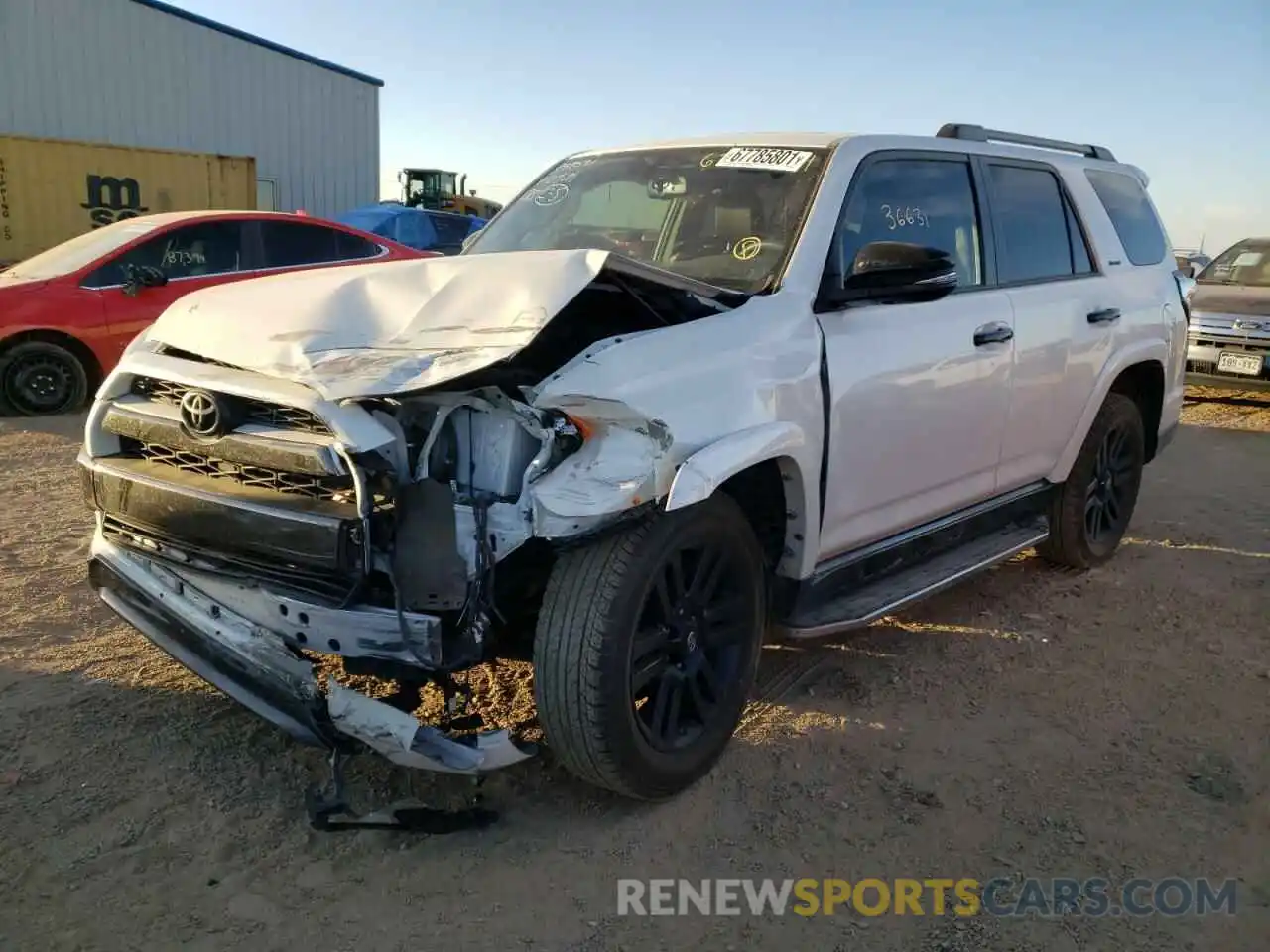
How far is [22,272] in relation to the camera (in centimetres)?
808

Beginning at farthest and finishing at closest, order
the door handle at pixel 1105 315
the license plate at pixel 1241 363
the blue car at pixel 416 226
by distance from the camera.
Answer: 1. the blue car at pixel 416 226
2. the license plate at pixel 1241 363
3. the door handle at pixel 1105 315

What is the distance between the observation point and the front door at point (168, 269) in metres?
7.90

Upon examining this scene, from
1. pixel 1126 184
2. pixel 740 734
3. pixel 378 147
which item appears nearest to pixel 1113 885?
pixel 740 734

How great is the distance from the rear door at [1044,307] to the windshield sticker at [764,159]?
99 centimetres

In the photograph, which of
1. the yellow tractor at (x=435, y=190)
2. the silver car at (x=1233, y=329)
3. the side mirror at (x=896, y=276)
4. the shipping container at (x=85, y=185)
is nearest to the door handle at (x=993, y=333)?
the side mirror at (x=896, y=276)

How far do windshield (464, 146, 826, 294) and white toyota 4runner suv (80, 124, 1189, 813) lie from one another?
0.01m

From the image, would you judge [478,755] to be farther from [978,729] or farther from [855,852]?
[978,729]

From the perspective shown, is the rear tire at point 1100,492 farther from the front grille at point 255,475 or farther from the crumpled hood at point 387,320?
the front grille at point 255,475

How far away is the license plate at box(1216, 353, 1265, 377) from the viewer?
392 inches

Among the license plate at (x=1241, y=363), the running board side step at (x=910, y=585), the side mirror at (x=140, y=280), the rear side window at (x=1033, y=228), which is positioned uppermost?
the rear side window at (x=1033, y=228)

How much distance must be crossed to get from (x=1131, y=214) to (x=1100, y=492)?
141cm

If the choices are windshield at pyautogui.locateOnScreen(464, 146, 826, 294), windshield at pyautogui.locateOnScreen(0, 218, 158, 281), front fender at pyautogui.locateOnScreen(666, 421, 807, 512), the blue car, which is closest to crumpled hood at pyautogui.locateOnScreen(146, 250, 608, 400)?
front fender at pyautogui.locateOnScreen(666, 421, 807, 512)

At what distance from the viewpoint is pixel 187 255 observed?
27.0 ft

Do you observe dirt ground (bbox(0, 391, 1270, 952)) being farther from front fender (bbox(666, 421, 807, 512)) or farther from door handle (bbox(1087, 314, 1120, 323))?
door handle (bbox(1087, 314, 1120, 323))
